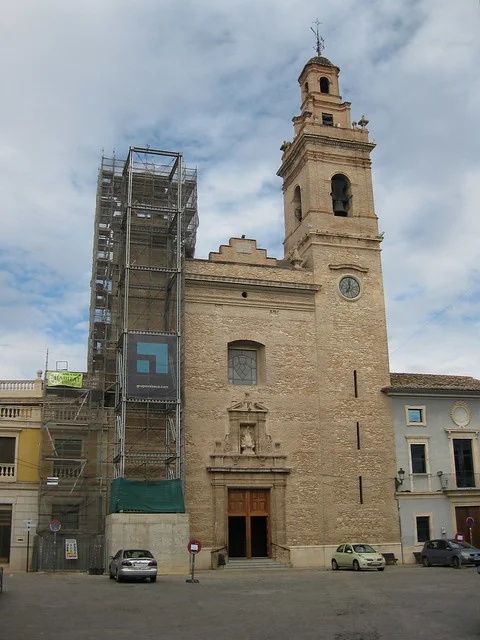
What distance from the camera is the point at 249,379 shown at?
1427 inches

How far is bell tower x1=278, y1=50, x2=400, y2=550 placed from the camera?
116ft

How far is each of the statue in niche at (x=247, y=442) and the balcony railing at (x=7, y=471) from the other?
397 inches

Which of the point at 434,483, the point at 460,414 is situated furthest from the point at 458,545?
the point at 460,414

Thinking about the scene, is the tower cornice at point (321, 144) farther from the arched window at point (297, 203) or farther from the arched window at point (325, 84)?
the arched window at point (325, 84)

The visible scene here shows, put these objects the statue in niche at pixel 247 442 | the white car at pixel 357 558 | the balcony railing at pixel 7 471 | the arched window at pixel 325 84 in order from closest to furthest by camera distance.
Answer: the white car at pixel 357 558, the balcony railing at pixel 7 471, the statue in niche at pixel 247 442, the arched window at pixel 325 84

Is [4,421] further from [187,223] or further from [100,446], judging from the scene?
[187,223]

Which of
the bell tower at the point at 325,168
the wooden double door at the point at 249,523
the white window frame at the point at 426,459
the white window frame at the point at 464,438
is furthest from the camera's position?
the bell tower at the point at 325,168

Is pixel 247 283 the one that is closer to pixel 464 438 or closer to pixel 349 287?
pixel 349 287

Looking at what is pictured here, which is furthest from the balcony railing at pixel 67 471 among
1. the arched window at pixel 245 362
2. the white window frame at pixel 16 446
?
the arched window at pixel 245 362

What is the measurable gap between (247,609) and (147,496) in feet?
50.4

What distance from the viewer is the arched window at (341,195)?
132 feet

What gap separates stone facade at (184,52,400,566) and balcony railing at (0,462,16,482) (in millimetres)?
7516

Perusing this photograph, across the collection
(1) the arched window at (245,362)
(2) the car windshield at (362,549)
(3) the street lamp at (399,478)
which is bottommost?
(2) the car windshield at (362,549)

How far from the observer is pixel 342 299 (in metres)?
38.0
